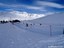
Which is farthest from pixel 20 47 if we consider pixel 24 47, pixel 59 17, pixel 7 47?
pixel 59 17

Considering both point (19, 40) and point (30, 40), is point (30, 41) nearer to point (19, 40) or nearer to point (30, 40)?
point (30, 40)

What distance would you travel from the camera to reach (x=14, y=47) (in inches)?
327

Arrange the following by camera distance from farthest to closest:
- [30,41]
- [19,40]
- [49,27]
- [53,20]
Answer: [53,20] < [49,27] < [19,40] < [30,41]

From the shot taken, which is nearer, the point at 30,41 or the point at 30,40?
the point at 30,41

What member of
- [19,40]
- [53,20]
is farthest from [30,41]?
[53,20]

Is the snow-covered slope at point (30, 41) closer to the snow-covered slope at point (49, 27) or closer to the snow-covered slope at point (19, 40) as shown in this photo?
the snow-covered slope at point (19, 40)

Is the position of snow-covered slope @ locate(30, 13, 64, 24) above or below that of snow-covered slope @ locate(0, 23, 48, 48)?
below

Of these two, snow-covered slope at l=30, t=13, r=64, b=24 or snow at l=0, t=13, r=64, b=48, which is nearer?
snow at l=0, t=13, r=64, b=48

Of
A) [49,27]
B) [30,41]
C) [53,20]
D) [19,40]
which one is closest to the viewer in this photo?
[30,41]

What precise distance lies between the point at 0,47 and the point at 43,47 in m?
2.58

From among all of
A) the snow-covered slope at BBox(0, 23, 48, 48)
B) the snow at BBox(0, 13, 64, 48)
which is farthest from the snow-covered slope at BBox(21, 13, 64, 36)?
the snow-covered slope at BBox(0, 23, 48, 48)

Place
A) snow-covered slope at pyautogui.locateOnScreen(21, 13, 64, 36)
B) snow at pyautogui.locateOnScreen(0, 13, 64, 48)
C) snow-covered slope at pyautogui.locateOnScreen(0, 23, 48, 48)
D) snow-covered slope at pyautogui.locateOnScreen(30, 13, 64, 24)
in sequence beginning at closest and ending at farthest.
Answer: snow at pyautogui.locateOnScreen(0, 13, 64, 48) < snow-covered slope at pyautogui.locateOnScreen(0, 23, 48, 48) < snow-covered slope at pyautogui.locateOnScreen(21, 13, 64, 36) < snow-covered slope at pyautogui.locateOnScreen(30, 13, 64, 24)

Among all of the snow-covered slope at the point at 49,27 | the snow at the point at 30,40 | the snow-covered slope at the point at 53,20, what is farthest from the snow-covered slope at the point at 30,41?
the snow-covered slope at the point at 53,20

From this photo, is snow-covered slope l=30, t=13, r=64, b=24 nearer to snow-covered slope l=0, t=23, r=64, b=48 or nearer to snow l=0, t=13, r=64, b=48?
snow l=0, t=13, r=64, b=48
